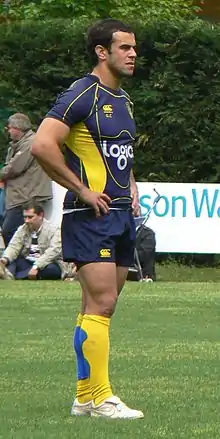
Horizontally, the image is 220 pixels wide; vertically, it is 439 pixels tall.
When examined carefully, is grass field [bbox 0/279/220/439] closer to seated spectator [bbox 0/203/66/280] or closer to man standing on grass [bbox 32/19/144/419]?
man standing on grass [bbox 32/19/144/419]

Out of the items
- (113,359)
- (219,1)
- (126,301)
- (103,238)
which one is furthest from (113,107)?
(219,1)

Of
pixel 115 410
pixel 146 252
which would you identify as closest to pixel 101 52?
pixel 115 410

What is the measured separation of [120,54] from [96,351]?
151cm

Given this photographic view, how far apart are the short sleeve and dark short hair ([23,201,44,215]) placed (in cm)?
950

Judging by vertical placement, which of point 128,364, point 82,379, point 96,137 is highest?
point 96,137

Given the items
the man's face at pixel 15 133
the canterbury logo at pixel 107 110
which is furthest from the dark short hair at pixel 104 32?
the man's face at pixel 15 133

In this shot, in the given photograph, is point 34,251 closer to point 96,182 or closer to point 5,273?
point 5,273

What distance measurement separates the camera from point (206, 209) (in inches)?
690

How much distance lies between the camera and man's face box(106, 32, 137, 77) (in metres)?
6.72

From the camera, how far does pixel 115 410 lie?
6.68m

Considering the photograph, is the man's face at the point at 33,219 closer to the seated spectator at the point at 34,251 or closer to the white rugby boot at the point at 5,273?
the seated spectator at the point at 34,251

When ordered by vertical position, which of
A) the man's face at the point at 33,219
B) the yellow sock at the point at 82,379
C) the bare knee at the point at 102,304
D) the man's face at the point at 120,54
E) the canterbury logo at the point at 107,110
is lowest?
the man's face at the point at 33,219

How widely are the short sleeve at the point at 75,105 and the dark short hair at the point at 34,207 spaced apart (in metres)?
9.50

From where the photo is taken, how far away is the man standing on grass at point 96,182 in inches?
259
